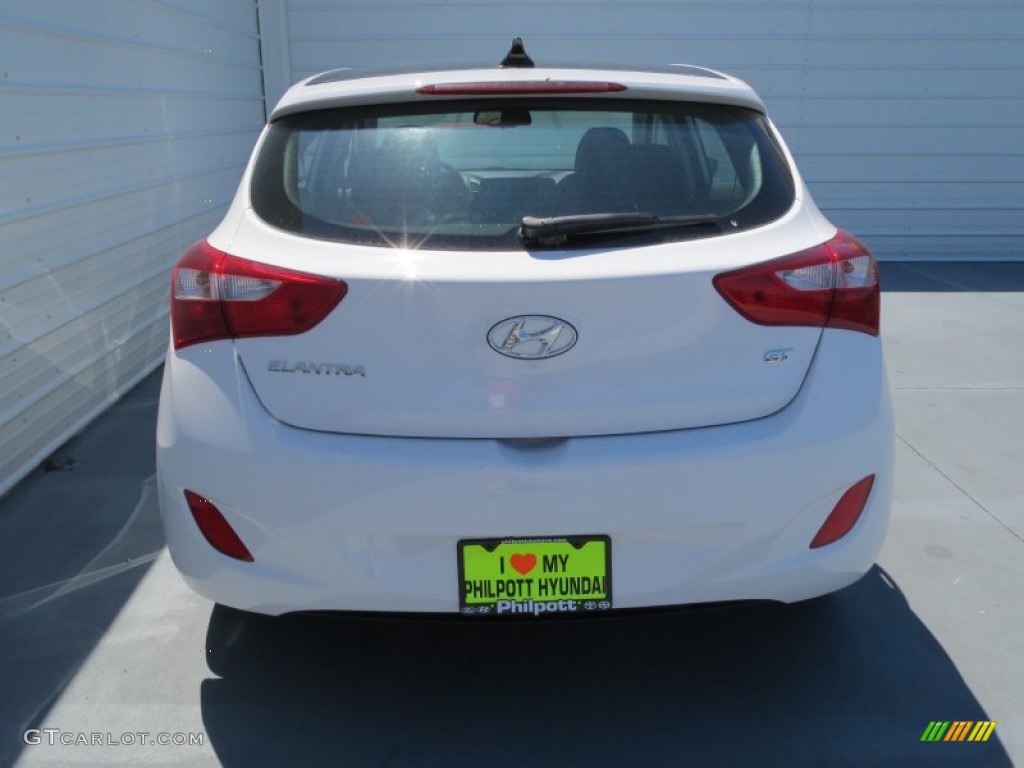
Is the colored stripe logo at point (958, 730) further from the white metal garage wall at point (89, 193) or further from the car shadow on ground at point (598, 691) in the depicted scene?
the white metal garage wall at point (89, 193)

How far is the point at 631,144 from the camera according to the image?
Result: 272 cm

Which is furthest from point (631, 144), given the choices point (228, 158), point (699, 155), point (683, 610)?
point (228, 158)

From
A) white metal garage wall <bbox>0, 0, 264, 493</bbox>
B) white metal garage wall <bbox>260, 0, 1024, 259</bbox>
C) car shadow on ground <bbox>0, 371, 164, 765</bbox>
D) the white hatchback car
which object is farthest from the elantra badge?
white metal garage wall <bbox>260, 0, 1024, 259</bbox>

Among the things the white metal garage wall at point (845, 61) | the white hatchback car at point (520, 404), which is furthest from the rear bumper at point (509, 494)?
the white metal garage wall at point (845, 61)

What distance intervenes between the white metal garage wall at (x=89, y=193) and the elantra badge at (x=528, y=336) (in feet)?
8.69

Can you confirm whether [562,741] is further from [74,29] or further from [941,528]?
[74,29]

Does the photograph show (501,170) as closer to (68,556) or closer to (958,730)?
(958,730)

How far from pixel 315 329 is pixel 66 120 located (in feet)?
10.3

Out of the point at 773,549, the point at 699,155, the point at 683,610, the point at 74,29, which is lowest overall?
the point at 683,610

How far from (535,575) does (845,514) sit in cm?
74

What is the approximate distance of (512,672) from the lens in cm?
290

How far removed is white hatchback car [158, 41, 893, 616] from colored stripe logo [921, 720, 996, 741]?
46 centimetres

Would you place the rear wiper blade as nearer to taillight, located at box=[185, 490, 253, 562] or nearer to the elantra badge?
the elantra badge

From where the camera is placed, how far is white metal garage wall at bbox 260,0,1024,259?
896 centimetres
